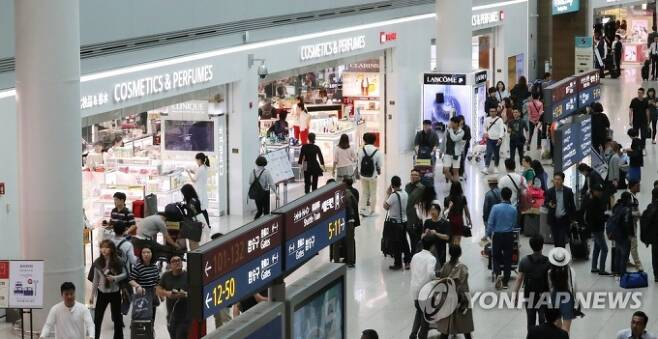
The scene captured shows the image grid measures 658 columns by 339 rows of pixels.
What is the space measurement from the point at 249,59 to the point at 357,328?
8.38 m

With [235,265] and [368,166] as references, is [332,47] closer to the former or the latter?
[368,166]

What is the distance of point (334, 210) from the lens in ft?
35.8

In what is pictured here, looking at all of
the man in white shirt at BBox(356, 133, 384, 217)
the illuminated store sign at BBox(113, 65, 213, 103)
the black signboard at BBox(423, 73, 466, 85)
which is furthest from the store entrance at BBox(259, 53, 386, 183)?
the illuminated store sign at BBox(113, 65, 213, 103)

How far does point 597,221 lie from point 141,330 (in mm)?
6605

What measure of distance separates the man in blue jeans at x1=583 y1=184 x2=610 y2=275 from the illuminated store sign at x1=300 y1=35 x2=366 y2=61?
8341mm

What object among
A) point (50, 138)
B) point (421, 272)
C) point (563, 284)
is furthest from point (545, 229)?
point (50, 138)

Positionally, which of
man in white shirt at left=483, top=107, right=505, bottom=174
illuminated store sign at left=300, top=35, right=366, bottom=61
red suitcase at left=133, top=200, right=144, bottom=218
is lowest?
red suitcase at left=133, top=200, right=144, bottom=218

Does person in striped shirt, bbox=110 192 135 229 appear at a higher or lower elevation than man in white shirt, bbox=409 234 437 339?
higher

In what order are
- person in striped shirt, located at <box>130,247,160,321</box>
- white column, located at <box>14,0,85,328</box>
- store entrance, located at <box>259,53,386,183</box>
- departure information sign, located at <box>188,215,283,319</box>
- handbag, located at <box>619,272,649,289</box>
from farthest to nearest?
store entrance, located at <box>259,53,386,183</box> → handbag, located at <box>619,272,649,289</box> → white column, located at <box>14,0,85,328</box> → person in striped shirt, located at <box>130,247,160,321</box> → departure information sign, located at <box>188,215,283,319</box>

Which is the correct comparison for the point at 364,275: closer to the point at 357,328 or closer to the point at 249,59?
the point at 357,328

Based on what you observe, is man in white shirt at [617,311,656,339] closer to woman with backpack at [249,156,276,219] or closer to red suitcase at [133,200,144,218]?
red suitcase at [133,200,144,218]

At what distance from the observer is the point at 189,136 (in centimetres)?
2228

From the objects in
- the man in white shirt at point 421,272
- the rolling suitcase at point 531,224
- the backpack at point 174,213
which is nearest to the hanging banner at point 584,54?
the rolling suitcase at point 531,224

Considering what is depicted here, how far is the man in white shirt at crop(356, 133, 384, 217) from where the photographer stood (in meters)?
22.2
